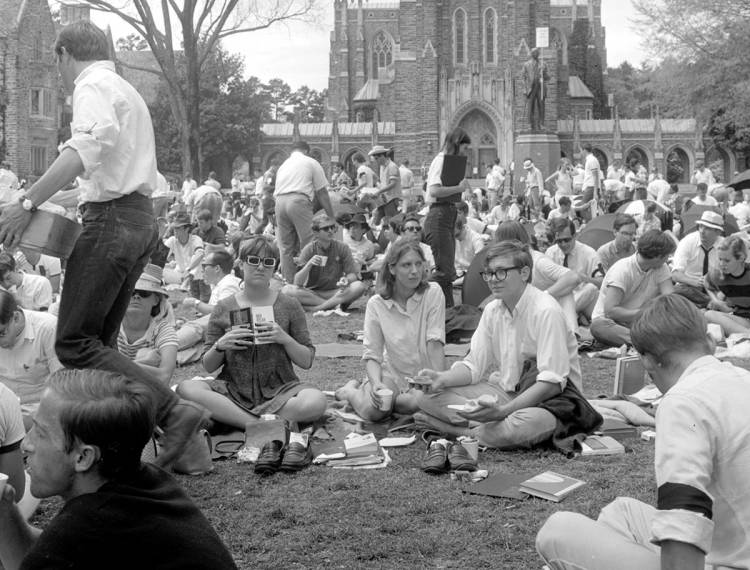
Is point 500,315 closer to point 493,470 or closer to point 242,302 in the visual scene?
point 493,470

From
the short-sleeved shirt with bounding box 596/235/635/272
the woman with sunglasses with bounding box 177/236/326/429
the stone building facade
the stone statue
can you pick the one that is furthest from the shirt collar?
→ the stone building facade

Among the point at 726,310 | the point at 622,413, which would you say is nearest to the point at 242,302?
the point at 622,413

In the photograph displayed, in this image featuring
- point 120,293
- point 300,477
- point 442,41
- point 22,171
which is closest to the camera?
point 120,293

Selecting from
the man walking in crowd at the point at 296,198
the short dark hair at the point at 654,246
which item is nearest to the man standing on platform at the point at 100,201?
the short dark hair at the point at 654,246

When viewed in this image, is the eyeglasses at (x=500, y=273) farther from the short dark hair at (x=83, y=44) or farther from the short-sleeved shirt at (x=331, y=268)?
the short-sleeved shirt at (x=331, y=268)

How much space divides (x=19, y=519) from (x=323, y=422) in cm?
350

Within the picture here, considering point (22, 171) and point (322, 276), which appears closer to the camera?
point (322, 276)

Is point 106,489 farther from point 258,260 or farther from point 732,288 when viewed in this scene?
point 732,288

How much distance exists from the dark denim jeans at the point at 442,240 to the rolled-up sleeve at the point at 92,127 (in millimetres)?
5855

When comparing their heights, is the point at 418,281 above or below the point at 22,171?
below

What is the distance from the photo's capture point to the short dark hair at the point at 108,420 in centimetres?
238

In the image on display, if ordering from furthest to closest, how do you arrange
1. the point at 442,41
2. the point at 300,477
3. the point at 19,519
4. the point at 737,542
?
the point at 442,41 < the point at 300,477 < the point at 19,519 < the point at 737,542

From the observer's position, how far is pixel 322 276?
1190 cm

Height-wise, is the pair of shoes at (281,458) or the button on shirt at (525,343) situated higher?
the button on shirt at (525,343)
